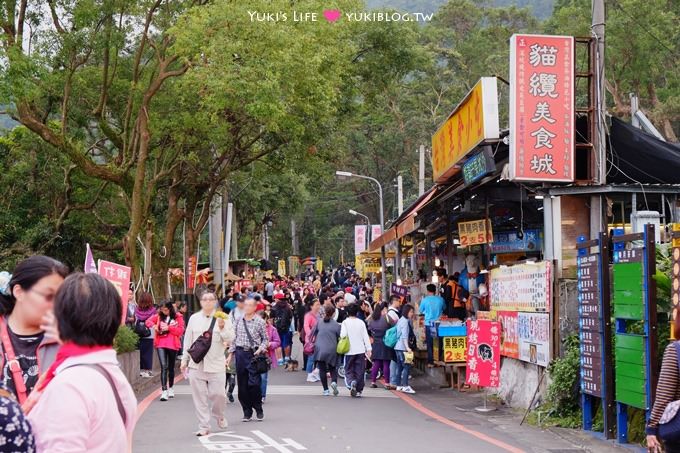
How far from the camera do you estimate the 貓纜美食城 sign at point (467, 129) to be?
14.8m

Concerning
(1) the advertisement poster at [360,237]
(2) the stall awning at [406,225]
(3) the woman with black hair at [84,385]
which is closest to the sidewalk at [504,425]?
(2) the stall awning at [406,225]

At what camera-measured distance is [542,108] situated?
1380cm

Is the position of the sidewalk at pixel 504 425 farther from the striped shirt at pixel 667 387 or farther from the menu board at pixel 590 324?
the striped shirt at pixel 667 387

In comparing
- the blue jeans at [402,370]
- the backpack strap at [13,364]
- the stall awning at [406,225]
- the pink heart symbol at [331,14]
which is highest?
the pink heart symbol at [331,14]

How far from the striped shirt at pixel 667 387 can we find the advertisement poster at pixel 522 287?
7500mm

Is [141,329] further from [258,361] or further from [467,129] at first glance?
[467,129]

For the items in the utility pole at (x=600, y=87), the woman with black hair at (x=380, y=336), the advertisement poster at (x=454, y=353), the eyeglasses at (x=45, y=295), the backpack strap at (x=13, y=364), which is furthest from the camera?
the woman with black hair at (x=380, y=336)

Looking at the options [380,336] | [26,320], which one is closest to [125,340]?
[380,336]

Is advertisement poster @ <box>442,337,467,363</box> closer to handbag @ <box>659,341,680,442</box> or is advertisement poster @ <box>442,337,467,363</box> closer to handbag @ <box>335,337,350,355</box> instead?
handbag @ <box>335,337,350,355</box>

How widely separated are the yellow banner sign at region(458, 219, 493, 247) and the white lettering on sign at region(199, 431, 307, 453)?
24.3ft

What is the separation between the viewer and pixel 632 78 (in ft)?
140

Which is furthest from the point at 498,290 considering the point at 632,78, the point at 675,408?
the point at 632,78

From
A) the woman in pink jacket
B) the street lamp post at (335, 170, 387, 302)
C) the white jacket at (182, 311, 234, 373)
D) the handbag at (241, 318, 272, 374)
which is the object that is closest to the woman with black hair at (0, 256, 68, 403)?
the white jacket at (182, 311, 234, 373)

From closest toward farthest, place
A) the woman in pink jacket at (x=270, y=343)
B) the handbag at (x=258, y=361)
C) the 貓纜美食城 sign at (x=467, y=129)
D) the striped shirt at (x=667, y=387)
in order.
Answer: the striped shirt at (x=667, y=387)
the handbag at (x=258, y=361)
the woman in pink jacket at (x=270, y=343)
the 貓纜美食城 sign at (x=467, y=129)
